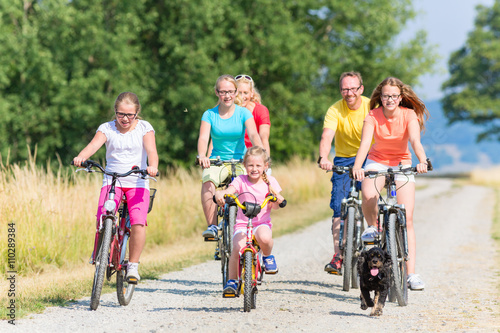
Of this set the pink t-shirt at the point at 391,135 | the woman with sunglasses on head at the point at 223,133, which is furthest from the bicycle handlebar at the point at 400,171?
the woman with sunglasses on head at the point at 223,133

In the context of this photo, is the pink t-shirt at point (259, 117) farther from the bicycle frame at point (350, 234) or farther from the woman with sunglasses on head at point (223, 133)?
the bicycle frame at point (350, 234)

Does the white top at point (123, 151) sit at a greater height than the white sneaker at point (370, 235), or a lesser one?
greater

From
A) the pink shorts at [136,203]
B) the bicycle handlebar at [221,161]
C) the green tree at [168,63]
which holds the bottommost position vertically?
the pink shorts at [136,203]

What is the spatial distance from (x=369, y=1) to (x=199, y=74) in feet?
37.9

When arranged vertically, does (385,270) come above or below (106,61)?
below

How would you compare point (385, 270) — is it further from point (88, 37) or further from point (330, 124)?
point (88, 37)

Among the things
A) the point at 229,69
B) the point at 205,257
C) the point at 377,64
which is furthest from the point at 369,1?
the point at 205,257

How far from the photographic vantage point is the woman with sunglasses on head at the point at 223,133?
713 cm

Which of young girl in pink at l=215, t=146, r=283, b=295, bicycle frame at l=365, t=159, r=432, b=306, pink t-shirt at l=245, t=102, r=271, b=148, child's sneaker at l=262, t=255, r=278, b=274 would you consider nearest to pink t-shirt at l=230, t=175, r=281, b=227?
young girl in pink at l=215, t=146, r=283, b=295

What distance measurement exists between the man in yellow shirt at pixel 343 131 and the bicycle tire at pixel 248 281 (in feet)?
6.08

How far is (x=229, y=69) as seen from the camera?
96.0ft

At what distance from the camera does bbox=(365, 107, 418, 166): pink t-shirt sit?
6930 mm

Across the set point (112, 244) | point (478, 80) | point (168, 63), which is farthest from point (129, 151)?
point (478, 80)

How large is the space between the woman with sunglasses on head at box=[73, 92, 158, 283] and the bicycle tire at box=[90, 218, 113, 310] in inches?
10.9
